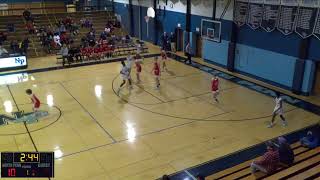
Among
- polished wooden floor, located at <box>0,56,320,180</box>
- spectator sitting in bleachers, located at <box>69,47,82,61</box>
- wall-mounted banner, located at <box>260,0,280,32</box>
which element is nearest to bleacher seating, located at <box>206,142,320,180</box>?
polished wooden floor, located at <box>0,56,320,180</box>

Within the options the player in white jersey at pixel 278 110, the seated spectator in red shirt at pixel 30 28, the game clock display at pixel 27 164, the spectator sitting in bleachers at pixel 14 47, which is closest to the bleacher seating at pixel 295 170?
the player in white jersey at pixel 278 110

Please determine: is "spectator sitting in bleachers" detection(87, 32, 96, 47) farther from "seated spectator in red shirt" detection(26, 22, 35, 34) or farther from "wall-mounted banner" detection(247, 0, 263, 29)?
→ "wall-mounted banner" detection(247, 0, 263, 29)

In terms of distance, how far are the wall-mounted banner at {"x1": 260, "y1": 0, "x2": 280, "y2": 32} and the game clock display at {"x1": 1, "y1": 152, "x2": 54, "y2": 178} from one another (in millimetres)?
15174

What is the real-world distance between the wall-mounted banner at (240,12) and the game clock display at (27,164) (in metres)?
16.4

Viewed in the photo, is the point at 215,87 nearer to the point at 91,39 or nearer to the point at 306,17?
the point at 306,17

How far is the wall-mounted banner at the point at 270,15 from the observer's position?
17406 millimetres

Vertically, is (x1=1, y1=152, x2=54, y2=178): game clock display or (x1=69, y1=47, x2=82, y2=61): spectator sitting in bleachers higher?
(x1=1, y1=152, x2=54, y2=178): game clock display

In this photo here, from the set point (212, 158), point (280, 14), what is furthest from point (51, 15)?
point (212, 158)

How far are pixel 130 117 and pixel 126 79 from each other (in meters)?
4.14

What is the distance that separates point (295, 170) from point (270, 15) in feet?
36.1

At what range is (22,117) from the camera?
14.4 meters

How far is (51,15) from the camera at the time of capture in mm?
31109

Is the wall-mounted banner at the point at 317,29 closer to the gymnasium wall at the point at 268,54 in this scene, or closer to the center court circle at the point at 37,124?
the gymnasium wall at the point at 268,54

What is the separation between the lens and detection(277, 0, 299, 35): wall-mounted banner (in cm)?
1645
